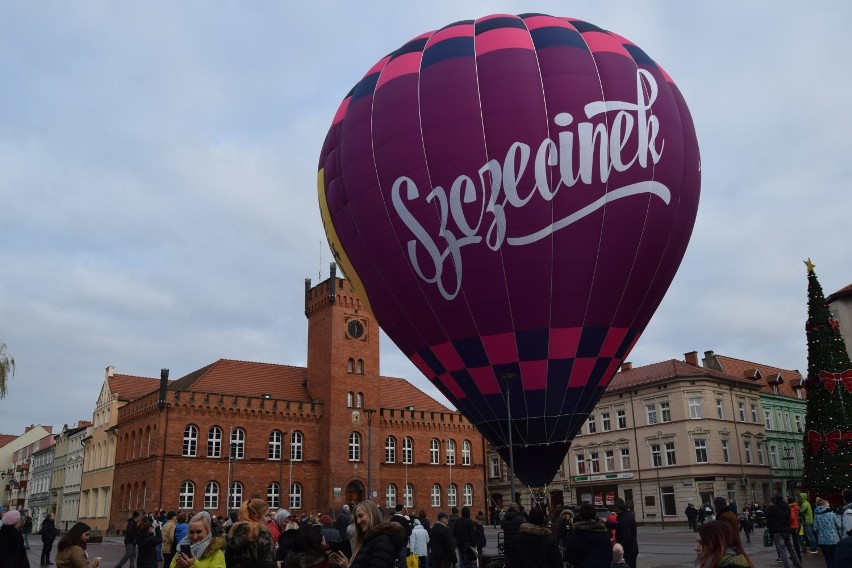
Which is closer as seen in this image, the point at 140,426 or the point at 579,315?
the point at 579,315

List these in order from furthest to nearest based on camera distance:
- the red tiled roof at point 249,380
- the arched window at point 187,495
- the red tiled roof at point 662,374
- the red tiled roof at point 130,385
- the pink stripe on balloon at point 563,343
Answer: the red tiled roof at point 130,385 → the red tiled roof at point 249,380 → the arched window at point 187,495 → the red tiled roof at point 662,374 → the pink stripe on balloon at point 563,343

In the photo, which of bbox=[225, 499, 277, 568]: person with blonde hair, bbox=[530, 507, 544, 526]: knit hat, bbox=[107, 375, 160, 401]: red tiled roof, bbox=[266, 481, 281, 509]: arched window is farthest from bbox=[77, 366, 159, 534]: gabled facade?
bbox=[225, 499, 277, 568]: person with blonde hair

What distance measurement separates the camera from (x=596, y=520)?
24.1 ft

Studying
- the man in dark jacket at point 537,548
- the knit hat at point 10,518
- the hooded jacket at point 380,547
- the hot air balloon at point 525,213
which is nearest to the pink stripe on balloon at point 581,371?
the hot air balloon at point 525,213

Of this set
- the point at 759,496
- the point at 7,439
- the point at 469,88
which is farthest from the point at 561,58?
the point at 7,439

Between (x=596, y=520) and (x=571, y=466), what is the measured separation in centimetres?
4384

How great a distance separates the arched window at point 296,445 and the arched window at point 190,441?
21.5 feet

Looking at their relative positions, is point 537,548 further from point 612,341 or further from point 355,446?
point 355,446

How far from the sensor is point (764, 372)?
52.9m

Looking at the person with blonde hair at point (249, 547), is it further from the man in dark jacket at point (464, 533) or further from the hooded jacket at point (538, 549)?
the man in dark jacket at point (464, 533)

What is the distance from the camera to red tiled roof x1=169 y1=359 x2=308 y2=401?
163 feet

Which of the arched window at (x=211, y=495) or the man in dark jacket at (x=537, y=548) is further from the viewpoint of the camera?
the arched window at (x=211, y=495)

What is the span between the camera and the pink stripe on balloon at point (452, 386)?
1586 centimetres

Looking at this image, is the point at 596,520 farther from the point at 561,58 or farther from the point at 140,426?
the point at 140,426
